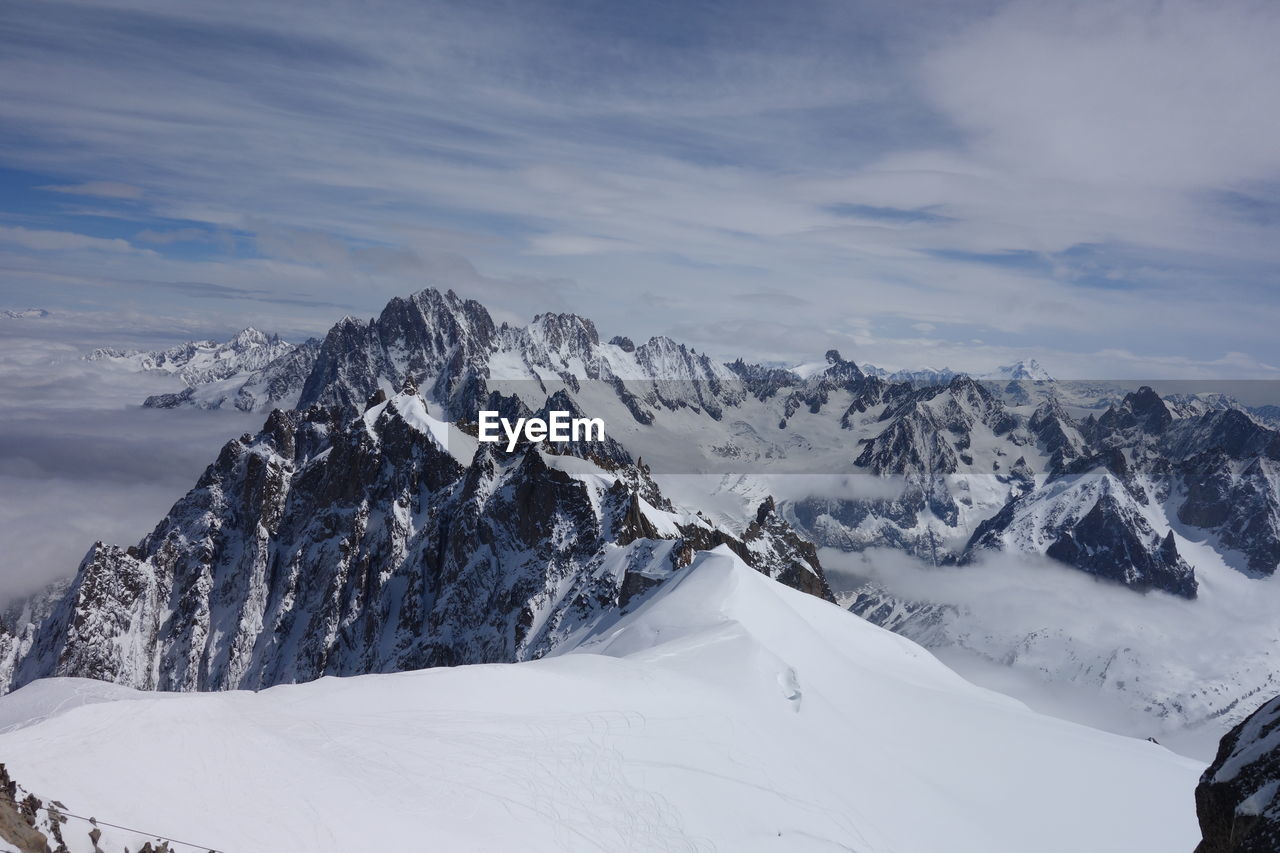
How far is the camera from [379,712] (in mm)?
31594

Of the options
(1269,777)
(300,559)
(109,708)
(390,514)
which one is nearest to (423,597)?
(390,514)

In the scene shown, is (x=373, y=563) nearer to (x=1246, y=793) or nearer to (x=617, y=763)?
(x=617, y=763)

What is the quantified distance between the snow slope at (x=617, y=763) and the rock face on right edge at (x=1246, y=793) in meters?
17.2

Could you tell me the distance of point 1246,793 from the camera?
1413 centimetres

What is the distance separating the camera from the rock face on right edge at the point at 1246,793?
1345cm

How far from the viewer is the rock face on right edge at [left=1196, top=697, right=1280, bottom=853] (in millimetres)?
13445

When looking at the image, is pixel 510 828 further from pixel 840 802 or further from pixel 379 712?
pixel 840 802

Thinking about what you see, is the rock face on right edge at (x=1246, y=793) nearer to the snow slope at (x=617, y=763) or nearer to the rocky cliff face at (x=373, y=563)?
the snow slope at (x=617, y=763)

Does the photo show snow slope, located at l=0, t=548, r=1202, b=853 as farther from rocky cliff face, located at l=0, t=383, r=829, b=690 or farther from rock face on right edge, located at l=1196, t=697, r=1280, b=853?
rocky cliff face, located at l=0, t=383, r=829, b=690

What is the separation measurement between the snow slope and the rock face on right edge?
17235mm

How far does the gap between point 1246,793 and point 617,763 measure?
2262 centimetres

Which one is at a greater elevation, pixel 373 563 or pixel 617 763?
pixel 617 763

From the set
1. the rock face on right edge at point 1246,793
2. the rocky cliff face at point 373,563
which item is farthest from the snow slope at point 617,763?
the rocky cliff face at point 373,563

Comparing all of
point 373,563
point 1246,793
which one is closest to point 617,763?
point 1246,793
